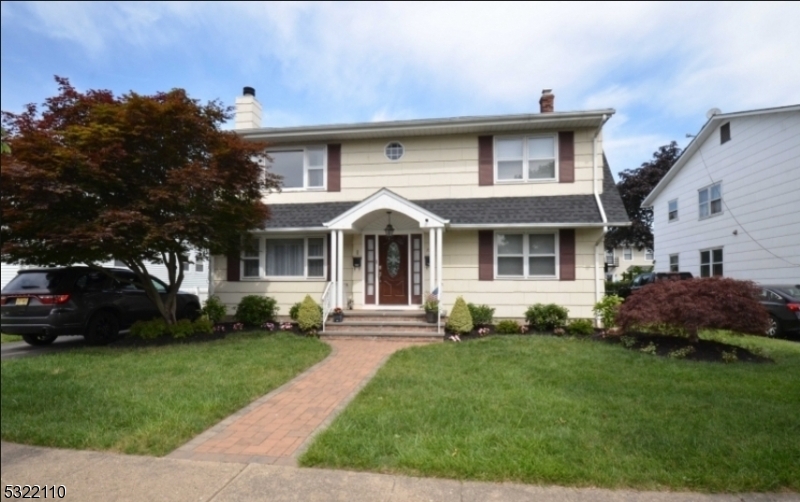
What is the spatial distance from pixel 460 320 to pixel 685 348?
437 cm

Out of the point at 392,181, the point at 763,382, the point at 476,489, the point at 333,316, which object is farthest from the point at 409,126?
the point at 476,489

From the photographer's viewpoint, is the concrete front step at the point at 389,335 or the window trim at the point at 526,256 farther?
the window trim at the point at 526,256

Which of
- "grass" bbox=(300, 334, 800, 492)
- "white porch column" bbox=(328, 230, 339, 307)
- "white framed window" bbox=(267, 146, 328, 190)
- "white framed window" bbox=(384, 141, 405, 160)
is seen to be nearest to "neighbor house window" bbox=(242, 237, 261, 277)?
"white framed window" bbox=(267, 146, 328, 190)

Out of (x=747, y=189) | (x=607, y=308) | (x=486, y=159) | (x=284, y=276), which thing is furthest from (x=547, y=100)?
(x=747, y=189)

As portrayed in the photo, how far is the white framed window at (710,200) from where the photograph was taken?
16.1ft

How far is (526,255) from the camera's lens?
1175cm

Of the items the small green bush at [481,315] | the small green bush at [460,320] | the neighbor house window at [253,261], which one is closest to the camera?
the small green bush at [460,320]

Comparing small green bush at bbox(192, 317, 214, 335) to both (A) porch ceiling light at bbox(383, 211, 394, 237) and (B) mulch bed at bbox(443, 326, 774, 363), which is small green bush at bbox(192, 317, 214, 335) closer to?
(A) porch ceiling light at bbox(383, 211, 394, 237)

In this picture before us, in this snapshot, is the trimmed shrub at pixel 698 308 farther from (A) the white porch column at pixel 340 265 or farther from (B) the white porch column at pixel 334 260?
(B) the white porch column at pixel 334 260

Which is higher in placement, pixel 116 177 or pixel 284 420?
pixel 116 177

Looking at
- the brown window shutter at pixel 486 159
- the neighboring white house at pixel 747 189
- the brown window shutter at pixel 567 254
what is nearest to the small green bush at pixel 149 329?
the brown window shutter at pixel 486 159

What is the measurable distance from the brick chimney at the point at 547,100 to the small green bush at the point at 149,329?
441 inches

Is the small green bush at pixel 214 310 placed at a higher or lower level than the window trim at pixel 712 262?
lower

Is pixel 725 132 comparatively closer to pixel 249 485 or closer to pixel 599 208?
pixel 249 485
